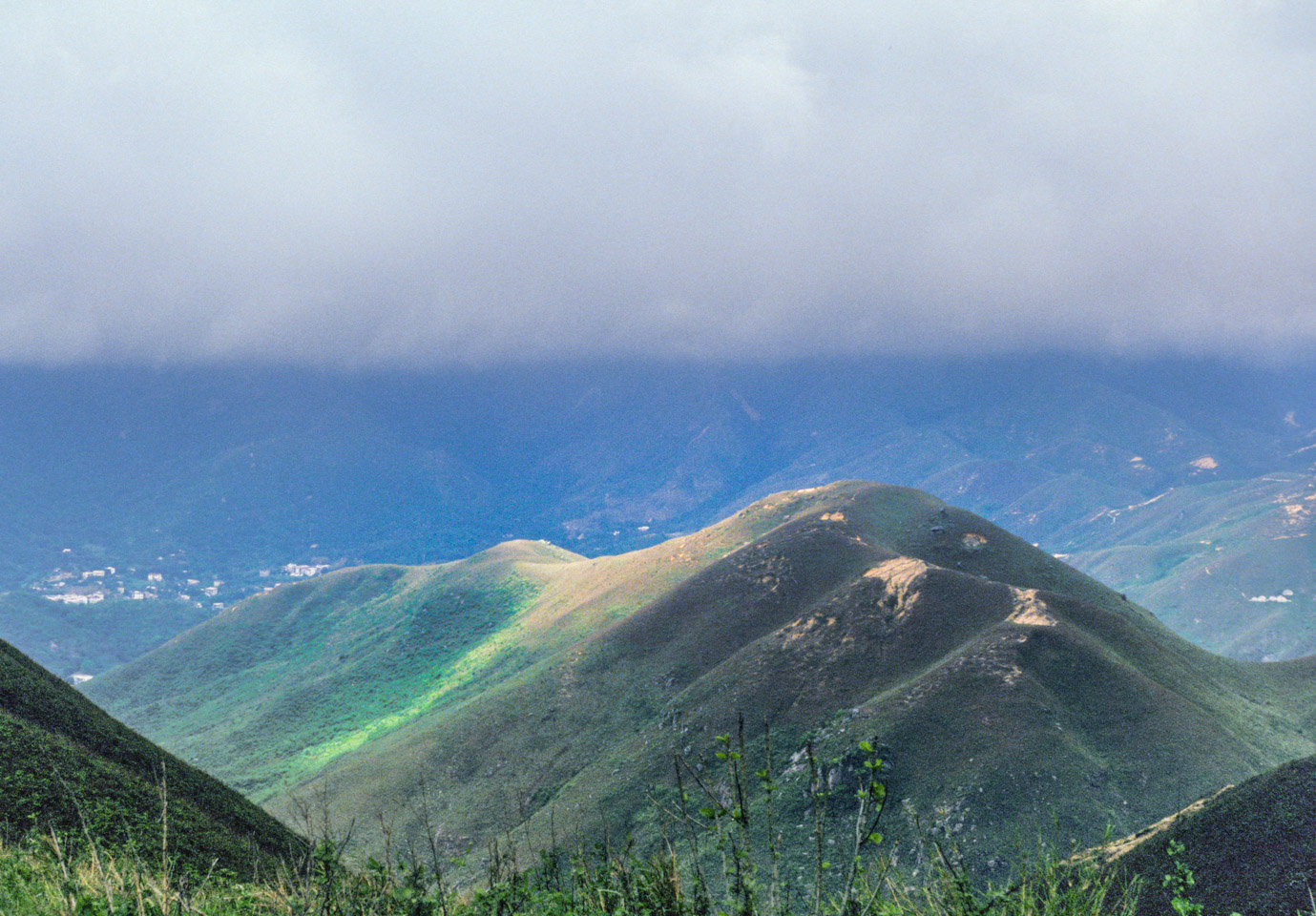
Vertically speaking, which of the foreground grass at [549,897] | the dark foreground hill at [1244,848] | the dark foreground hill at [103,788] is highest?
the dark foreground hill at [103,788]

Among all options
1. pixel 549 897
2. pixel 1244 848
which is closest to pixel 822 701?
pixel 1244 848

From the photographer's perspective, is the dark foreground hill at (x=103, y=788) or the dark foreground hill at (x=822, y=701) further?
the dark foreground hill at (x=822, y=701)

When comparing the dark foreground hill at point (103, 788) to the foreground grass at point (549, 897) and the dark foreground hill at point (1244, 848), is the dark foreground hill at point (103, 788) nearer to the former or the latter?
the foreground grass at point (549, 897)

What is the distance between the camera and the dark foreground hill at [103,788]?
22781 mm

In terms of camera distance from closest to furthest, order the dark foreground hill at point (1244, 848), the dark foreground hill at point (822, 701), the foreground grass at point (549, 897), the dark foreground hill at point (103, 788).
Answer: the foreground grass at point (549, 897)
the dark foreground hill at point (103, 788)
the dark foreground hill at point (1244, 848)
the dark foreground hill at point (822, 701)

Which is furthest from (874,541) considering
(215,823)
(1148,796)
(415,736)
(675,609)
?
(215,823)

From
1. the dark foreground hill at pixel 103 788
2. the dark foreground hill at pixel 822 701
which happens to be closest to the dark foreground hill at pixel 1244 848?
the dark foreground hill at pixel 822 701

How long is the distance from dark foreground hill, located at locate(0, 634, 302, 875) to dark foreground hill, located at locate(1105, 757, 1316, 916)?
33251mm

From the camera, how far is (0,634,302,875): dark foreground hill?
2278 cm

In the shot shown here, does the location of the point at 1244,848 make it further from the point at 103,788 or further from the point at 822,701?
the point at 103,788

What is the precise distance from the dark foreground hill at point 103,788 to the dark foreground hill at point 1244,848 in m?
33.3

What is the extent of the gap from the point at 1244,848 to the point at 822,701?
116ft

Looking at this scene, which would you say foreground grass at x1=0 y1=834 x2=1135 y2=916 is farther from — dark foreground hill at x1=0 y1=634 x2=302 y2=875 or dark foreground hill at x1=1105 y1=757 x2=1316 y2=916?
dark foreground hill at x1=1105 y1=757 x2=1316 y2=916

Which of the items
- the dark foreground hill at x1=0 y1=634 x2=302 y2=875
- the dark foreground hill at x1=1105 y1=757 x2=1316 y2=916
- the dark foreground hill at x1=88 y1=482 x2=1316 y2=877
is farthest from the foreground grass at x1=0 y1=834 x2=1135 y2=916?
the dark foreground hill at x1=1105 y1=757 x2=1316 y2=916
